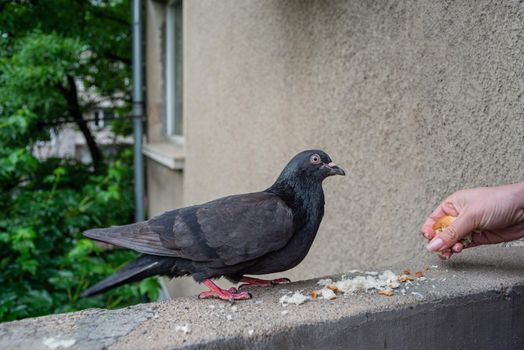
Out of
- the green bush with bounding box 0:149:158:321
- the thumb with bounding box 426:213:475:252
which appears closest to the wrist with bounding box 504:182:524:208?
the thumb with bounding box 426:213:475:252

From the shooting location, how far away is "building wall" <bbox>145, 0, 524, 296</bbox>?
81.9 inches

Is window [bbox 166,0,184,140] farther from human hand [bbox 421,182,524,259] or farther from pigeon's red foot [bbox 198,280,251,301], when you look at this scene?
human hand [bbox 421,182,524,259]

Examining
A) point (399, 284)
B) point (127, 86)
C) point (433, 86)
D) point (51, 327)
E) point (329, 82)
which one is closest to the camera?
point (51, 327)

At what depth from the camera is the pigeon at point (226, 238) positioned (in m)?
1.81

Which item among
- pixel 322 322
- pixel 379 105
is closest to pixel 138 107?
pixel 379 105

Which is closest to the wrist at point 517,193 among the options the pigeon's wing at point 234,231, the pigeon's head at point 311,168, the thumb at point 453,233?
the thumb at point 453,233

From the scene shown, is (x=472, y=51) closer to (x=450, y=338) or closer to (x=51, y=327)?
(x=450, y=338)

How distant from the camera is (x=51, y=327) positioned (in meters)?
1.43

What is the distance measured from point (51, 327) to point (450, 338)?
1.19m

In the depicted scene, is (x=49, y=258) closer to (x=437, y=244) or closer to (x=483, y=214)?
(x=437, y=244)

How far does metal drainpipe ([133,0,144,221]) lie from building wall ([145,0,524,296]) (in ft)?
11.9

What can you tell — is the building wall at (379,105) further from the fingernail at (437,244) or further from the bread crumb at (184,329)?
the bread crumb at (184,329)

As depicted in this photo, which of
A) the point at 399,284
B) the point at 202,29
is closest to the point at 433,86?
the point at 399,284

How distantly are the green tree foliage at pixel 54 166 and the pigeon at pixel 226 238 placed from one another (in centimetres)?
212
